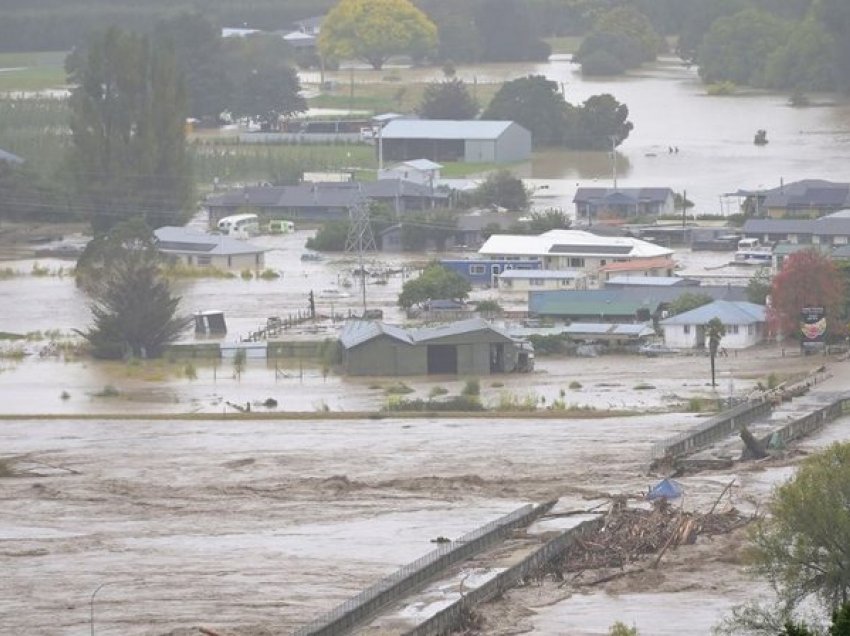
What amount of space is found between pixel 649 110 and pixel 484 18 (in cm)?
1251

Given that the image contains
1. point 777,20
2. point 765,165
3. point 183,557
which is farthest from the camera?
point 777,20

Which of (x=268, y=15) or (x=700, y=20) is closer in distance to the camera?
(x=700, y=20)

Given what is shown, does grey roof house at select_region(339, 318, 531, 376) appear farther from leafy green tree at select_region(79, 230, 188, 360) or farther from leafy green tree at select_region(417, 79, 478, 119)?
leafy green tree at select_region(417, 79, 478, 119)

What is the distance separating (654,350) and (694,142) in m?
22.3

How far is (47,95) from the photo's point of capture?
58.2 meters

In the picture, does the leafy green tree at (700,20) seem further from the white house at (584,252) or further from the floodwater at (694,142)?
the white house at (584,252)

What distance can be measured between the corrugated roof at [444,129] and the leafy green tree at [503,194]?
6.24 meters

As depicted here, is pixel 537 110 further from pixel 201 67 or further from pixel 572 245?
pixel 572 245

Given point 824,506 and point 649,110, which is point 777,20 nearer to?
point 649,110

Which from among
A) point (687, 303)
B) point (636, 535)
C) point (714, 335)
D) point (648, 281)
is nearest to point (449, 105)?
point (648, 281)

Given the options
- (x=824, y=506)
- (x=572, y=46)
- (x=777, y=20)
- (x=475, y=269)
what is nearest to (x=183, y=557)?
(x=824, y=506)

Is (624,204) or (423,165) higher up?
(423,165)

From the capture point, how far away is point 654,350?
2805cm

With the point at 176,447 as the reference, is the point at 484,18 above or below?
above
